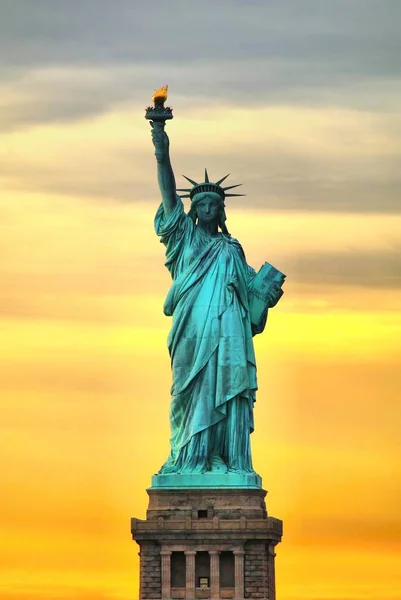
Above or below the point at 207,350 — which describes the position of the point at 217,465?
below

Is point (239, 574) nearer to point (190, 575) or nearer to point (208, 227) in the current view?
point (190, 575)

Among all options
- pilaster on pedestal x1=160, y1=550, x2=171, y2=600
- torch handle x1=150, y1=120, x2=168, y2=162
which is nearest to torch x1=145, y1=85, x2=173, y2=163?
torch handle x1=150, y1=120, x2=168, y2=162

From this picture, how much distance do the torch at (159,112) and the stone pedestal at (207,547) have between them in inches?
360

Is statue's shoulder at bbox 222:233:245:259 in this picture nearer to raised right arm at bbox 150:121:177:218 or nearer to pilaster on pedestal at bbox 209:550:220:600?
raised right arm at bbox 150:121:177:218

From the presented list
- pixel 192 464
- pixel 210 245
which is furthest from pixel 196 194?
pixel 192 464

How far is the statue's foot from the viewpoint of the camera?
80.8 m

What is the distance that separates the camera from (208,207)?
82.2 metres

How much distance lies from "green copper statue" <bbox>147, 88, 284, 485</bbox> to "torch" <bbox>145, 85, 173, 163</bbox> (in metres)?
0.02

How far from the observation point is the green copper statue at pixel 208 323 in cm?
8119

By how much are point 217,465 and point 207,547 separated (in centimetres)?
224

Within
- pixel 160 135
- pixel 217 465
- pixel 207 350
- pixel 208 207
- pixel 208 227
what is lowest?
pixel 217 465

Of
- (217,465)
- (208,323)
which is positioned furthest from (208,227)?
(217,465)

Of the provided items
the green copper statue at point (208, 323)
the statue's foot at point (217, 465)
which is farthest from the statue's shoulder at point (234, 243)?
the statue's foot at point (217, 465)

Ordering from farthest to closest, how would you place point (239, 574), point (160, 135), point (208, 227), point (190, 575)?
point (208, 227)
point (160, 135)
point (190, 575)
point (239, 574)
